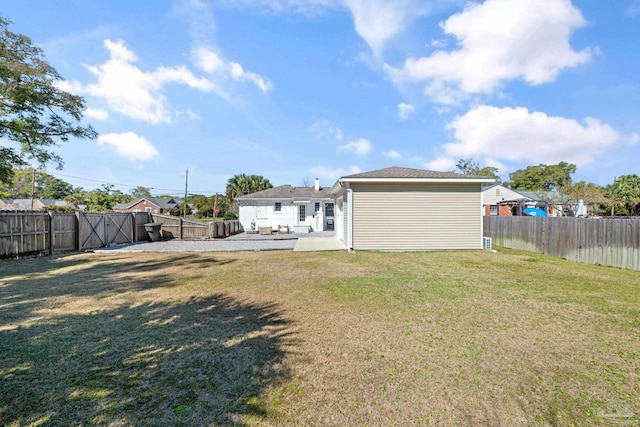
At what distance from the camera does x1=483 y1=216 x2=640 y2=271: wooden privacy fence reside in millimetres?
8102

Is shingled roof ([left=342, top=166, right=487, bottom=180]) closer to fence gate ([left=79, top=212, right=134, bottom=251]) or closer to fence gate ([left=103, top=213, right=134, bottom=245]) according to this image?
fence gate ([left=79, top=212, right=134, bottom=251])

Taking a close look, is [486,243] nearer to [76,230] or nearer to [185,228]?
[185,228]

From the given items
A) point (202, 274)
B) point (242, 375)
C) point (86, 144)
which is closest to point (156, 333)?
point (242, 375)

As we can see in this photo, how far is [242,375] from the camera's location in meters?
2.72

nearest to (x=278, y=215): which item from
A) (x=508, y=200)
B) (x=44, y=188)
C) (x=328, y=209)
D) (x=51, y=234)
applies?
(x=328, y=209)

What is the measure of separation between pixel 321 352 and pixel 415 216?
9242 millimetres

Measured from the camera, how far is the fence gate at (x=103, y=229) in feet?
41.7

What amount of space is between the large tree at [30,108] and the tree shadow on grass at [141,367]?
12.7 meters

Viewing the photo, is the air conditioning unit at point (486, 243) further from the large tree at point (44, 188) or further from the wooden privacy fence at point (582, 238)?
the large tree at point (44, 188)

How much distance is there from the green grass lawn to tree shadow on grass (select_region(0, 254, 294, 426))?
0.02 m

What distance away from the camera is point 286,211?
21938mm

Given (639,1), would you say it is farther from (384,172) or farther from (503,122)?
(503,122)

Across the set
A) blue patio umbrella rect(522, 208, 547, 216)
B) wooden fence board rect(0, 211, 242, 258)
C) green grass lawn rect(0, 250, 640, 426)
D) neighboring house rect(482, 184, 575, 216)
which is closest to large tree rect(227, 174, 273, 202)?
wooden fence board rect(0, 211, 242, 258)

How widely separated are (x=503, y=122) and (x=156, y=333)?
22.1m
